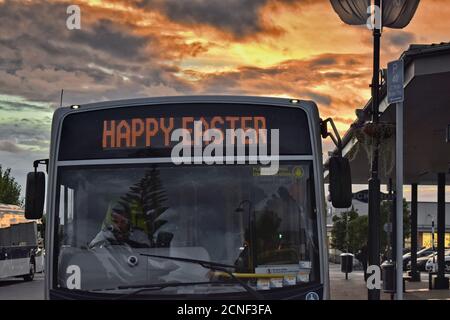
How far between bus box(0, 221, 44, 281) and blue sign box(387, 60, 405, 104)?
23.8 metres

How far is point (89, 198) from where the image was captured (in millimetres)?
7977

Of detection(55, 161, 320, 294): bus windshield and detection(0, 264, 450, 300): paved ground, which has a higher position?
detection(55, 161, 320, 294): bus windshield

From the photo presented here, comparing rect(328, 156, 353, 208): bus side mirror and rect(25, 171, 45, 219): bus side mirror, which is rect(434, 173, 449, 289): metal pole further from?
rect(25, 171, 45, 219): bus side mirror

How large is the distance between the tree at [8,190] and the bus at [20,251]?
39.4 meters

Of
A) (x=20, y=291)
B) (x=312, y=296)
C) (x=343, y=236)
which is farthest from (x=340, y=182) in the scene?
(x=343, y=236)

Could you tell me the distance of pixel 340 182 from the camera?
796 cm

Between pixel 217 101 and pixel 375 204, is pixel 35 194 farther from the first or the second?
pixel 375 204

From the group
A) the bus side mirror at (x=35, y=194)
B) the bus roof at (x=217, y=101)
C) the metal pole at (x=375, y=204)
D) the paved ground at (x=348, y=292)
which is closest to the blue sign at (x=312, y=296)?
the bus roof at (x=217, y=101)

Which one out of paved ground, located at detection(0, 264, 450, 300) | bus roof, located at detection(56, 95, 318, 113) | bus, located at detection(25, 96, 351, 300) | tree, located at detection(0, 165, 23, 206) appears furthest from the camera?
tree, located at detection(0, 165, 23, 206)

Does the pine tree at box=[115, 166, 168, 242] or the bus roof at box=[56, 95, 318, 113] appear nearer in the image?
the pine tree at box=[115, 166, 168, 242]

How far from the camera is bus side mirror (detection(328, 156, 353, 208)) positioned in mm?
7910

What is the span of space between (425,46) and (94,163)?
899 centimetres

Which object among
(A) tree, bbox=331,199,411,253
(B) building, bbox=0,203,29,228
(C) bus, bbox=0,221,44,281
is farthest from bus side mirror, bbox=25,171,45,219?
(A) tree, bbox=331,199,411,253

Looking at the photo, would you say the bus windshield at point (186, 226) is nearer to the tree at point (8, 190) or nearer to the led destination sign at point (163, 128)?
the led destination sign at point (163, 128)
